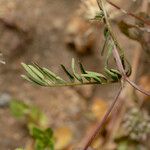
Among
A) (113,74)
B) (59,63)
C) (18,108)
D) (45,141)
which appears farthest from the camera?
(59,63)

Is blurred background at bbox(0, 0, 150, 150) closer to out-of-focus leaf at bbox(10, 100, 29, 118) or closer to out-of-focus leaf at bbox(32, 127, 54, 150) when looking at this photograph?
out-of-focus leaf at bbox(10, 100, 29, 118)

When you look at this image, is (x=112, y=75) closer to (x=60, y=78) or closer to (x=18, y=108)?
(x=60, y=78)

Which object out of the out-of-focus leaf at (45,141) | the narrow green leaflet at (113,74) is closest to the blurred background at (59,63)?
the out-of-focus leaf at (45,141)

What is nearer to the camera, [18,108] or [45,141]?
[45,141]

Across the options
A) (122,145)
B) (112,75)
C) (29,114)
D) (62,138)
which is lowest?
(122,145)

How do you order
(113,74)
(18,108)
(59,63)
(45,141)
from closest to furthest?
(113,74), (45,141), (18,108), (59,63)

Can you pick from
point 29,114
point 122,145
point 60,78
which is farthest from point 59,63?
point 60,78

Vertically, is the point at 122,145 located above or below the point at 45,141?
below

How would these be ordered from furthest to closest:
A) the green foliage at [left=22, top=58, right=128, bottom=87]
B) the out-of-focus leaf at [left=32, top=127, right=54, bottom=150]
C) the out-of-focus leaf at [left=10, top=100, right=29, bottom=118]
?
the out-of-focus leaf at [left=10, top=100, right=29, bottom=118], the out-of-focus leaf at [left=32, top=127, right=54, bottom=150], the green foliage at [left=22, top=58, right=128, bottom=87]

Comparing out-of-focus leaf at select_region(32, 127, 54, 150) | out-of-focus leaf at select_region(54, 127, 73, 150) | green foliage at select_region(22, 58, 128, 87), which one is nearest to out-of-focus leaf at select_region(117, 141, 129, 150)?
out-of-focus leaf at select_region(54, 127, 73, 150)
